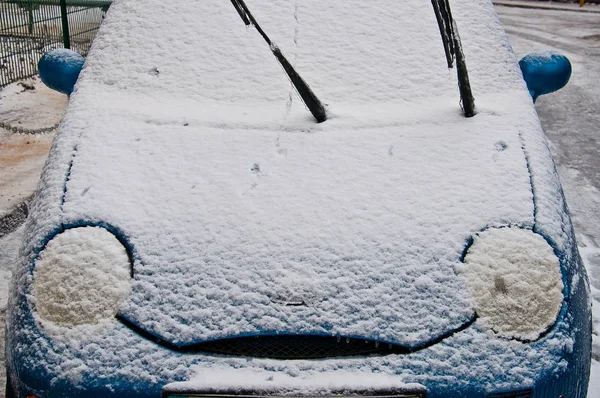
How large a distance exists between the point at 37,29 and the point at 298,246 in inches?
238

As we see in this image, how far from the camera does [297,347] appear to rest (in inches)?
63.8

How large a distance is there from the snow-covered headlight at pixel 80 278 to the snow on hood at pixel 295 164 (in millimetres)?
44

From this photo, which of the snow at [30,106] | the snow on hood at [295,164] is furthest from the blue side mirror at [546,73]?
the snow at [30,106]

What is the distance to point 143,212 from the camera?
5.99 ft

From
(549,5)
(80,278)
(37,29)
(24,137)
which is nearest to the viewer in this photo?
(80,278)

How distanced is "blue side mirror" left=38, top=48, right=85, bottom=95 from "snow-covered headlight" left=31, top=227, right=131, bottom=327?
99 centimetres

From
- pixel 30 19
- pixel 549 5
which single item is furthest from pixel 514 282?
pixel 549 5

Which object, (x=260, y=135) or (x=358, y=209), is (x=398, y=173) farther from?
(x=260, y=135)

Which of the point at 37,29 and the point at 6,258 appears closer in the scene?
the point at 6,258

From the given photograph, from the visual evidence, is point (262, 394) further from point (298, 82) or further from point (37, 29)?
point (37, 29)

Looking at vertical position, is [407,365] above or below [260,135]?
below

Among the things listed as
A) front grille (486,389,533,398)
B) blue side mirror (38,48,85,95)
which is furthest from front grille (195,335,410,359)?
blue side mirror (38,48,85,95)

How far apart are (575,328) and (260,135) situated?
106 cm

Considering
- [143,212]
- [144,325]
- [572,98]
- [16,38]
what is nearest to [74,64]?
[143,212]
